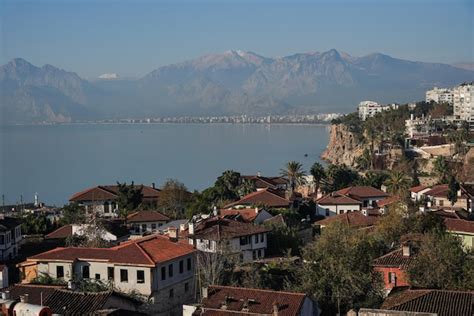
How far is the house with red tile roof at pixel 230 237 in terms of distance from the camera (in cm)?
2538

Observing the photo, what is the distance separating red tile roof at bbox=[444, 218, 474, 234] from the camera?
1030 inches

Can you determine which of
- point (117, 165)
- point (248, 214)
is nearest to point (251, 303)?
point (248, 214)

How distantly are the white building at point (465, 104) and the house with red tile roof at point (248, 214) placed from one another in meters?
66.8

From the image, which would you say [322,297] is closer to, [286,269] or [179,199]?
[286,269]

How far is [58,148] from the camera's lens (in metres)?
154

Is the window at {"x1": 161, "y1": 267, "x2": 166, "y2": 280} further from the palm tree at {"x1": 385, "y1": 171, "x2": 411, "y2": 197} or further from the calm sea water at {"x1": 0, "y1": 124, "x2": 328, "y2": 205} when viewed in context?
the calm sea water at {"x1": 0, "y1": 124, "x2": 328, "y2": 205}

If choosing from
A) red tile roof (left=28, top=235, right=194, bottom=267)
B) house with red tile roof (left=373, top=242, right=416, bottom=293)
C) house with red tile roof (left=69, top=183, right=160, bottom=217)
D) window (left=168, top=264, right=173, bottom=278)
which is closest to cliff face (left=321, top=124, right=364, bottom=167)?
house with red tile roof (left=69, top=183, right=160, bottom=217)

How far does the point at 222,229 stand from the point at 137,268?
7905 mm

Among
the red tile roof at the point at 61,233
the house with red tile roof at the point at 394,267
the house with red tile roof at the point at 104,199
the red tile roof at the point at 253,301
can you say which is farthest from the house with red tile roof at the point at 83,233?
the red tile roof at the point at 253,301

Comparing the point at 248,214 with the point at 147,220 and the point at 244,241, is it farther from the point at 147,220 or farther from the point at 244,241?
the point at 147,220

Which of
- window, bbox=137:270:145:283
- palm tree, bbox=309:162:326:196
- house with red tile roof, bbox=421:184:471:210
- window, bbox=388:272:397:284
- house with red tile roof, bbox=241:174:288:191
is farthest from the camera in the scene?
palm tree, bbox=309:162:326:196

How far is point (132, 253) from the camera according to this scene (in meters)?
19.4

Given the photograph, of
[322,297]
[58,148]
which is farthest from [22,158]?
[322,297]

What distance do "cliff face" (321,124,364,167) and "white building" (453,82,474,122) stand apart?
13475 mm
